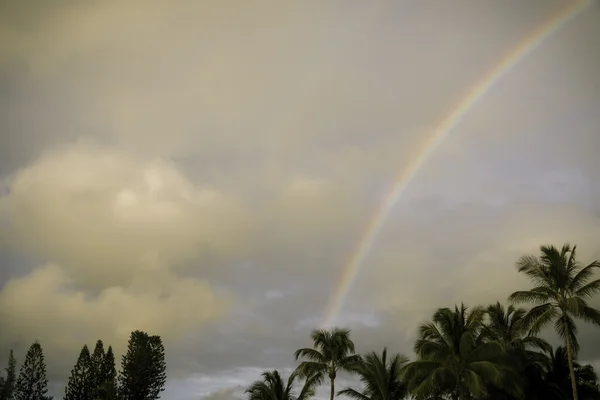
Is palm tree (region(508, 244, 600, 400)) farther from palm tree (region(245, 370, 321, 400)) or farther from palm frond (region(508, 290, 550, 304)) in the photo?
palm tree (region(245, 370, 321, 400))

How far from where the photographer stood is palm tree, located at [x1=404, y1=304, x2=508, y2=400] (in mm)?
32219

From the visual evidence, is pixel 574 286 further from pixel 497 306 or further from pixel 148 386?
pixel 148 386

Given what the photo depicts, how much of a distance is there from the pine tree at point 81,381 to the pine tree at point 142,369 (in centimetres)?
533

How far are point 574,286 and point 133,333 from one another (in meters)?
72.6

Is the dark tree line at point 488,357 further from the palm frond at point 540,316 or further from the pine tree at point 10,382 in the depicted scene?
the pine tree at point 10,382

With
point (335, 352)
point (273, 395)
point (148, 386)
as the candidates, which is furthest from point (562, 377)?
point (148, 386)

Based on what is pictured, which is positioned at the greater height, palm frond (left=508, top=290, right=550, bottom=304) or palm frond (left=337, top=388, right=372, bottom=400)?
palm frond (left=508, top=290, right=550, bottom=304)

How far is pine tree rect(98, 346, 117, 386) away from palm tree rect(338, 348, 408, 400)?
179 feet

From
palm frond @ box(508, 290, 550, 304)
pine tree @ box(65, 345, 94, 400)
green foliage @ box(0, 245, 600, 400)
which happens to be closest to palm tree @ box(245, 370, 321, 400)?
green foliage @ box(0, 245, 600, 400)

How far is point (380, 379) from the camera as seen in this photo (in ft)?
137

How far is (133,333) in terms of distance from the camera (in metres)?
85.7

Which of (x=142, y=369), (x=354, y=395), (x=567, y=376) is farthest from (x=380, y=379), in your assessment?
(x=142, y=369)

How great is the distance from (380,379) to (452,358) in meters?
9.62

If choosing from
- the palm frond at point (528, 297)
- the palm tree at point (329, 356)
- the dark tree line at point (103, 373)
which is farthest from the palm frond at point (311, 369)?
the dark tree line at point (103, 373)
